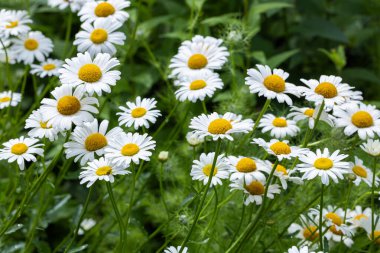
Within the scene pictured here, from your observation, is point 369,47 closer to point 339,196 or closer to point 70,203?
point 339,196

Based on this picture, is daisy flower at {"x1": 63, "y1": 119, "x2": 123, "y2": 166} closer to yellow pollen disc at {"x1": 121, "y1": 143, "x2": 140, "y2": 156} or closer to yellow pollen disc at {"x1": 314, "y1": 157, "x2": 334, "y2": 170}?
yellow pollen disc at {"x1": 121, "y1": 143, "x2": 140, "y2": 156}

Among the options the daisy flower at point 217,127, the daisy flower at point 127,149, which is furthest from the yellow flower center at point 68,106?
the daisy flower at point 217,127

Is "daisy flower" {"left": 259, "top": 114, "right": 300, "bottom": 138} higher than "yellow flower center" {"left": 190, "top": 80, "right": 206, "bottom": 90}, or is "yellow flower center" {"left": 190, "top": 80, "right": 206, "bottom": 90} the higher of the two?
"yellow flower center" {"left": 190, "top": 80, "right": 206, "bottom": 90}

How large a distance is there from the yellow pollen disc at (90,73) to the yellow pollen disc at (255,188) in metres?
0.44

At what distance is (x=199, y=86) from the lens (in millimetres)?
1622

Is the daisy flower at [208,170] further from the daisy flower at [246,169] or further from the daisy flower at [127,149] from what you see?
the daisy flower at [127,149]

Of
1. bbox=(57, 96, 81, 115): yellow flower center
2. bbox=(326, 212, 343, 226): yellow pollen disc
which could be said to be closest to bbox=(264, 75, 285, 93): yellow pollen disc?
bbox=(326, 212, 343, 226): yellow pollen disc

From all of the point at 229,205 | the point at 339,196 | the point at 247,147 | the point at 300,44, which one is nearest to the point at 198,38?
the point at 247,147

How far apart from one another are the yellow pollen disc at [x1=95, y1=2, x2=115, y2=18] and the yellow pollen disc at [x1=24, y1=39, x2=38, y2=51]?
1.01ft

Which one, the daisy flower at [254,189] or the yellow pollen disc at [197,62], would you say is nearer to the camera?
the daisy flower at [254,189]

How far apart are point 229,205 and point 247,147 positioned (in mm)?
197

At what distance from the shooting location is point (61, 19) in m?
3.48

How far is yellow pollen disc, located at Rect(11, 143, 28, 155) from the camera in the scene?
1.53 m

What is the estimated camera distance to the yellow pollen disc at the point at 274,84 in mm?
1499
